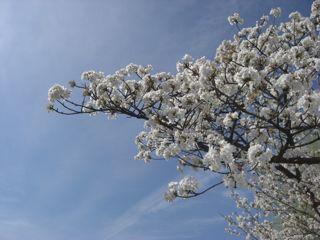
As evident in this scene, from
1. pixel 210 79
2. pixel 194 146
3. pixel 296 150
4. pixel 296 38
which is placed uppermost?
pixel 296 38

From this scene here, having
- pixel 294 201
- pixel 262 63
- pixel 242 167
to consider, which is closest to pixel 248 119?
pixel 262 63

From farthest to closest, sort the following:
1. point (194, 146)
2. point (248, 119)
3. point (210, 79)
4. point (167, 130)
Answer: point (248, 119) → point (167, 130) → point (194, 146) → point (210, 79)

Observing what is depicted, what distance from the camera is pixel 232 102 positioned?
8.78m

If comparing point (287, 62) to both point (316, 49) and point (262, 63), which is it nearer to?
point (262, 63)

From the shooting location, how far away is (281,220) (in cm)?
2098

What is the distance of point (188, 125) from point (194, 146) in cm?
59

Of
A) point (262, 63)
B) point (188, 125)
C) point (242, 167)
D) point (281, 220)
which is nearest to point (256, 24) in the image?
point (262, 63)

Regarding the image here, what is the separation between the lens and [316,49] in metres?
10.9

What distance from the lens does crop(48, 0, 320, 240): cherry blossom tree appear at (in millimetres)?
7918

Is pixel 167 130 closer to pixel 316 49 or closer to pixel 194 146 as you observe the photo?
pixel 194 146

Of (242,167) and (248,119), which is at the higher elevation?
(248,119)

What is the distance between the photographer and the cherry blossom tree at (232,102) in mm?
7918

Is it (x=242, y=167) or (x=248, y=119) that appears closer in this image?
(x=242, y=167)

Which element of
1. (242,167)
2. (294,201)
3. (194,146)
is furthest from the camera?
(294,201)
